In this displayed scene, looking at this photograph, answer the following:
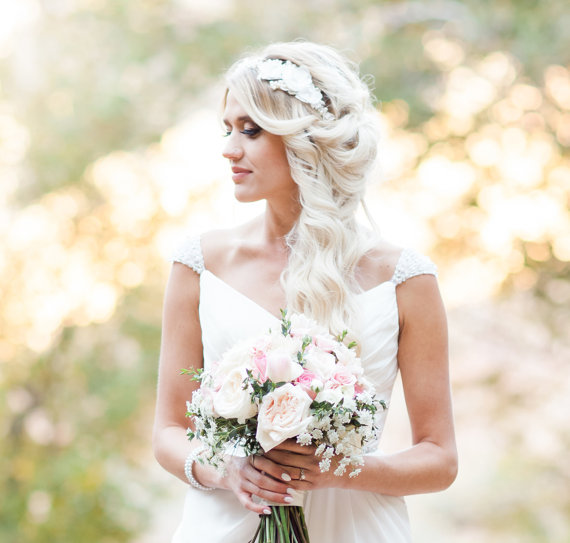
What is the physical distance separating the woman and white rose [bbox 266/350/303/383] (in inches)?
20.7

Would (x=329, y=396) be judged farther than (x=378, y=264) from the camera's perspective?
No

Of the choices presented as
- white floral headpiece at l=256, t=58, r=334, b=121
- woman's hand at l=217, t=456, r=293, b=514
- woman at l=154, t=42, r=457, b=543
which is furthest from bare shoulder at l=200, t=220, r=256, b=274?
woman's hand at l=217, t=456, r=293, b=514

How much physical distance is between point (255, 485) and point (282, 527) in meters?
0.12

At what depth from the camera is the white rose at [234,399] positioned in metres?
1.75

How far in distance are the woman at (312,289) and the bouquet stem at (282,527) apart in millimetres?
243

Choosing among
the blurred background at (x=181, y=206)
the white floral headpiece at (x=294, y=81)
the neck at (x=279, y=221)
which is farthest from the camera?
the blurred background at (x=181, y=206)

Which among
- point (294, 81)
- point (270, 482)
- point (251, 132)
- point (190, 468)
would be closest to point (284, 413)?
point (270, 482)

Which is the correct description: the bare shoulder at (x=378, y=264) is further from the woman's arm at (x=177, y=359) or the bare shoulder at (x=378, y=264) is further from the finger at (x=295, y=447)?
the finger at (x=295, y=447)

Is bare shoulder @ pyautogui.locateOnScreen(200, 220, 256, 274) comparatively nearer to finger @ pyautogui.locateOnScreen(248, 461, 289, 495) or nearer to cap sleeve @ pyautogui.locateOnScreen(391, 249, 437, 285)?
cap sleeve @ pyautogui.locateOnScreen(391, 249, 437, 285)

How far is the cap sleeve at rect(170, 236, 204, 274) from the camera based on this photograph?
249 cm

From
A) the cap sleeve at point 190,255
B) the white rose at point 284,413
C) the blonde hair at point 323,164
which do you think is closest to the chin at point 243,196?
the blonde hair at point 323,164

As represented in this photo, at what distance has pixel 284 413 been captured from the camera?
1.73 meters

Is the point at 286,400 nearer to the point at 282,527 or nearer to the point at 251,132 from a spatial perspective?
the point at 282,527

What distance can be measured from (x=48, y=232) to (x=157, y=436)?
4.71 m
